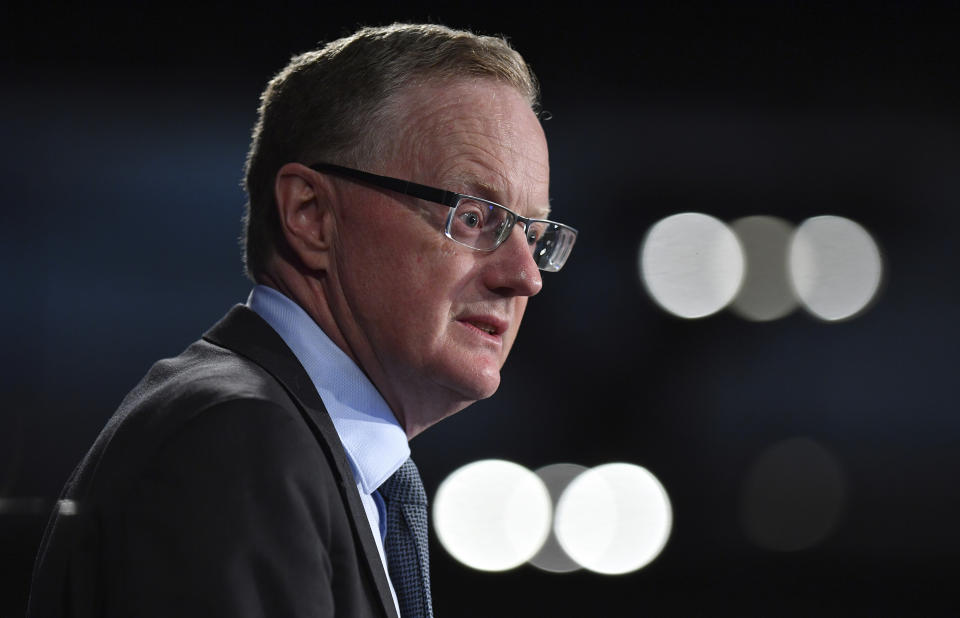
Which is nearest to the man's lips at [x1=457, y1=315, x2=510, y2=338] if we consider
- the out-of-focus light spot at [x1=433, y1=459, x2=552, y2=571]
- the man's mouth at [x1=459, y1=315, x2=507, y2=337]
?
the man's mouth at [x1=459, y1=315, x2=507, y2=337]

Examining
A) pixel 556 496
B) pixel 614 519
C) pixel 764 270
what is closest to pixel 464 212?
pixel 556 496

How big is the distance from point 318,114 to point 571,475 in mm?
2737

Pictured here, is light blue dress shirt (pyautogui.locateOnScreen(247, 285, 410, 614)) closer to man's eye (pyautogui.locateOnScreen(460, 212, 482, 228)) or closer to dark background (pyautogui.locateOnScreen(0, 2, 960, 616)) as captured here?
man's eye (pyautogui.locateOnScreen(460, 212, 482, 228))

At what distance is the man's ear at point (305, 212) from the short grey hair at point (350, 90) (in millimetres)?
22

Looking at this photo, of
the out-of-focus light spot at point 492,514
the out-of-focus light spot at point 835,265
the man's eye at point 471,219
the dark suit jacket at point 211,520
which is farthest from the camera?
the out-of-focus light spot at point 835,265

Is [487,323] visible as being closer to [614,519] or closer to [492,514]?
[492,514]

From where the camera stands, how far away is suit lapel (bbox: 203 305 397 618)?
2.89ft

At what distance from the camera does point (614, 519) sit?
159 inches

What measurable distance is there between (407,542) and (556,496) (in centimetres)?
292

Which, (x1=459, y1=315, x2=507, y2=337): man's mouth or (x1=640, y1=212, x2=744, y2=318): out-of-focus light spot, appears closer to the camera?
(x1=459, y1=315, x2=507, y2=337): man's mouth

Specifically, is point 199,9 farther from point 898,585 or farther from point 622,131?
point 898,585

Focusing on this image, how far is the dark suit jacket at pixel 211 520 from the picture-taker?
718 mm

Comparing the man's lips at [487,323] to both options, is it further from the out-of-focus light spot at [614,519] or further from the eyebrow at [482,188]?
the out-of-focus light spot at [614,519]

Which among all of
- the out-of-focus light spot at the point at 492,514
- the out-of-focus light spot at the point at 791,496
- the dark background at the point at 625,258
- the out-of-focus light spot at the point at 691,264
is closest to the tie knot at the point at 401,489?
the dark background at the point at 625,258
